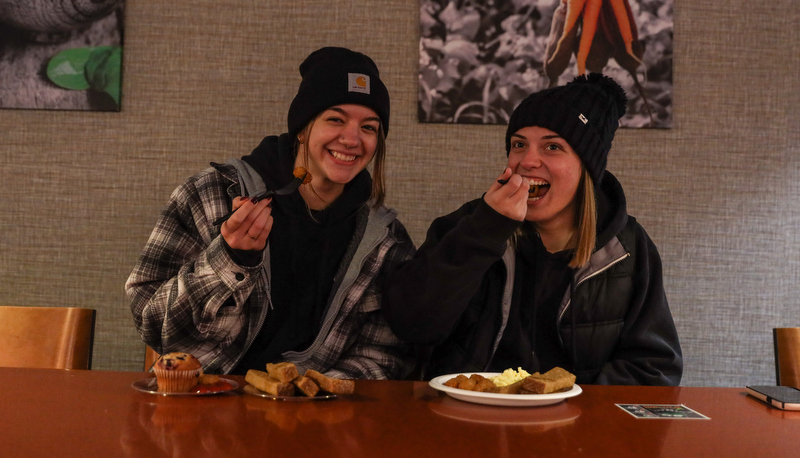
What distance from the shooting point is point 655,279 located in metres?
1.79

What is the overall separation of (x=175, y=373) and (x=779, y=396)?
1.03 metres

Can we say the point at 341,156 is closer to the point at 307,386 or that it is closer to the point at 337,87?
the point at 337,87

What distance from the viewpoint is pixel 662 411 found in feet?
3.59

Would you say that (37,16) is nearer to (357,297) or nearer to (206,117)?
(206,117)

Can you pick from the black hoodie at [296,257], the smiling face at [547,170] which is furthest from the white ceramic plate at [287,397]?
the smiling face at [547,170]

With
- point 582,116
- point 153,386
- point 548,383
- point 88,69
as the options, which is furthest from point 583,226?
point 88,69

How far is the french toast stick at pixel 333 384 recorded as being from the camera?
44.4 inches

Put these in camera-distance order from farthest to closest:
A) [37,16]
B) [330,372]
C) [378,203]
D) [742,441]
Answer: [37,16] → [378,203] → [330,372] → [742,441]

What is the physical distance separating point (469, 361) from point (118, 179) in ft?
4.59

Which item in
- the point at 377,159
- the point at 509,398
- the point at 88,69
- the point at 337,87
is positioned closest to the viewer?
the point at 509,398

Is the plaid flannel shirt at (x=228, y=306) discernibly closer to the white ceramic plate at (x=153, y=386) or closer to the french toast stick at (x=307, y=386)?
the white ceramic plate at (x=153, y=386)

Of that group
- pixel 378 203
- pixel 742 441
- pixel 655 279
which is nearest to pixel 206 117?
pixel 378 203

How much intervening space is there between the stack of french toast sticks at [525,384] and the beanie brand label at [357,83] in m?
0.92

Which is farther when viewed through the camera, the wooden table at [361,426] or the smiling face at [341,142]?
the smiling face at [341,142]
